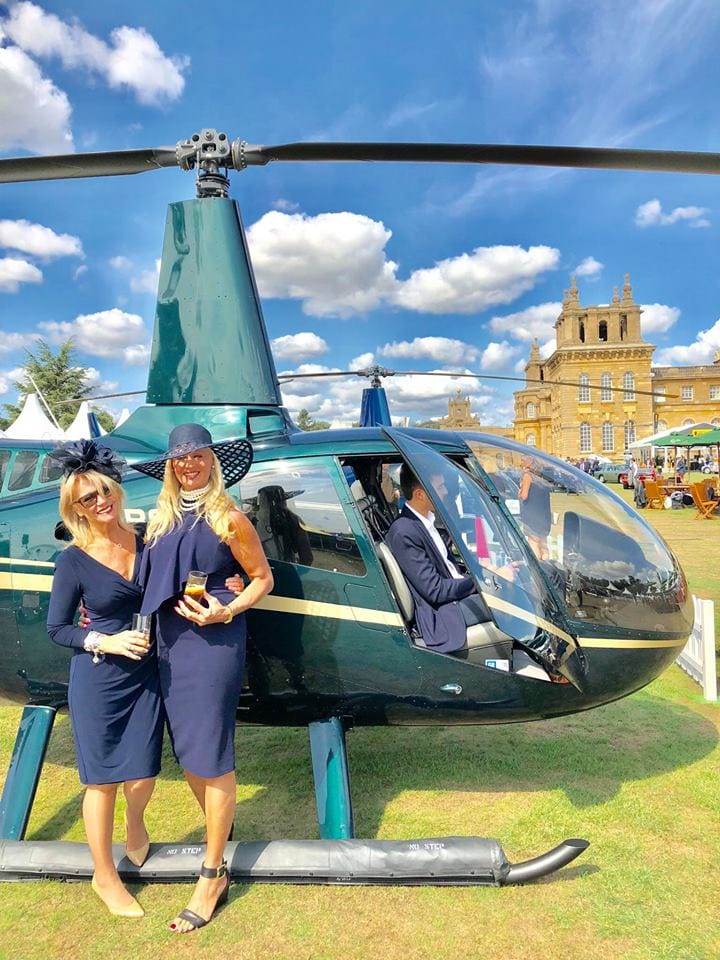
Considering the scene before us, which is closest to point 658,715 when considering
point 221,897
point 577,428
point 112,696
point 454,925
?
point 454,925

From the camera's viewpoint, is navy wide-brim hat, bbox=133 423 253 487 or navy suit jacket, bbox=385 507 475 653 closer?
navy wide-brim hat, bbox=133 423 253 487

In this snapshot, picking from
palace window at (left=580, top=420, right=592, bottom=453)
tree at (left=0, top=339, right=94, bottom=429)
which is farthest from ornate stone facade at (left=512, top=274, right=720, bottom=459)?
tree at (left=0, top=339, right=94, bottom=429)

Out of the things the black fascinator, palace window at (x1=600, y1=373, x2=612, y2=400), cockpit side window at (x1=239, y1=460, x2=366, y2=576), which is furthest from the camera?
palace window at (x1=600, y1=373, x2=612, y2=400)

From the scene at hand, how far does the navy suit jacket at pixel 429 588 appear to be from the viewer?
3219 millimetres

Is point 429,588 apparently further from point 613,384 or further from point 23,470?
point 613,384

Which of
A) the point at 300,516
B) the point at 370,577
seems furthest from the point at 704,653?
the point at 300,516

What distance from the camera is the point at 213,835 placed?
9.08ft

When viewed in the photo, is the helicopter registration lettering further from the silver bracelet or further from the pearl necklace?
the silver bracelet

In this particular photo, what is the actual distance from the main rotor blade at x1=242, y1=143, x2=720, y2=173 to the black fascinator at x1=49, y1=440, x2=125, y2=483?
7.31ft

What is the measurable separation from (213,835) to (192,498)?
145 centimetres

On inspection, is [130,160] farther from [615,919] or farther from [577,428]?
[577,428]

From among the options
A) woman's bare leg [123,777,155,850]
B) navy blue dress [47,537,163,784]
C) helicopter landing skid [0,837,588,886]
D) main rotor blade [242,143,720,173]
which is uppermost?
main rotor blade [242,143,720,173]

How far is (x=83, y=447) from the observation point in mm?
2861

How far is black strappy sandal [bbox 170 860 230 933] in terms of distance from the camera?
274 cm
